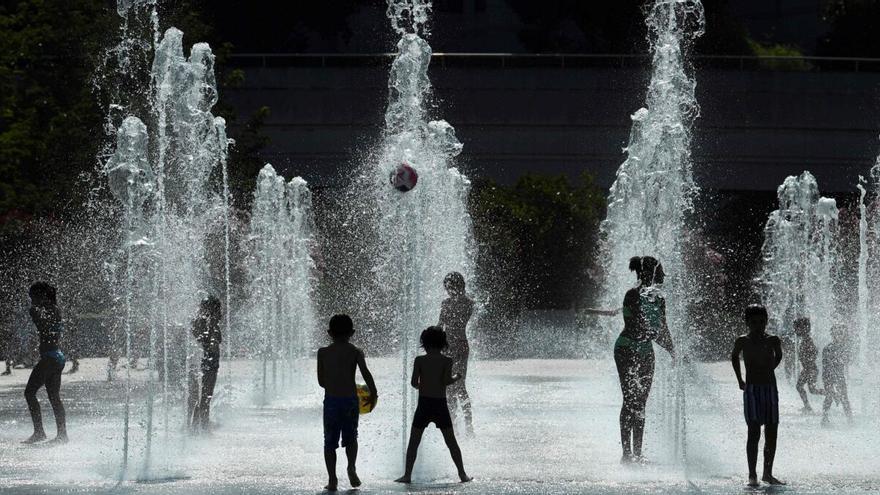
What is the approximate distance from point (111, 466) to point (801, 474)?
474cm

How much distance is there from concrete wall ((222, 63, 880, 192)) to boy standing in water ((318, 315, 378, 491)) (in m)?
35.0

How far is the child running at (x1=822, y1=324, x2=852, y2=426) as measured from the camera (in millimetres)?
14344

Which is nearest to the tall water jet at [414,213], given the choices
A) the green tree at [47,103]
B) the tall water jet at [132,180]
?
the tall water jet at [132,180]

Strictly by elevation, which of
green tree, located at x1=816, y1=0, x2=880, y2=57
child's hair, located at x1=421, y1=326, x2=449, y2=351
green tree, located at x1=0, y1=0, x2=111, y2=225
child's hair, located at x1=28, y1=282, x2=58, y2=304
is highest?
green tree, located at x1=816, y1=0, x2=880, y2=57

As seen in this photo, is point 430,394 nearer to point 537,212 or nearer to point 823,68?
point 537,212

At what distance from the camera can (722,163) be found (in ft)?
149

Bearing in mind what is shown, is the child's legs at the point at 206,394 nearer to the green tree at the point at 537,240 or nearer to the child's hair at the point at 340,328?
the child's hair at the point at 340,328

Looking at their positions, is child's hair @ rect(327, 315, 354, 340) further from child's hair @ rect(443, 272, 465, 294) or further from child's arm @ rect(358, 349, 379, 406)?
child's hair @ rect(443, 272, 465, 294)

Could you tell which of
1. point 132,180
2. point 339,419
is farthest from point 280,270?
point 339,419

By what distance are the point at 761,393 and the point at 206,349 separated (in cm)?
502

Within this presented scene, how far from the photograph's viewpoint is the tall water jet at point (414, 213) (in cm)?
1450

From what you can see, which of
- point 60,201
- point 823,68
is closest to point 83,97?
point 60,201

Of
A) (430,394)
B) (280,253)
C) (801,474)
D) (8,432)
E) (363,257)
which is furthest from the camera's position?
(363,257)

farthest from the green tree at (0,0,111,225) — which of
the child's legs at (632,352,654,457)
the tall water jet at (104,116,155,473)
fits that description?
the child's legs at (632,352,654,457)
